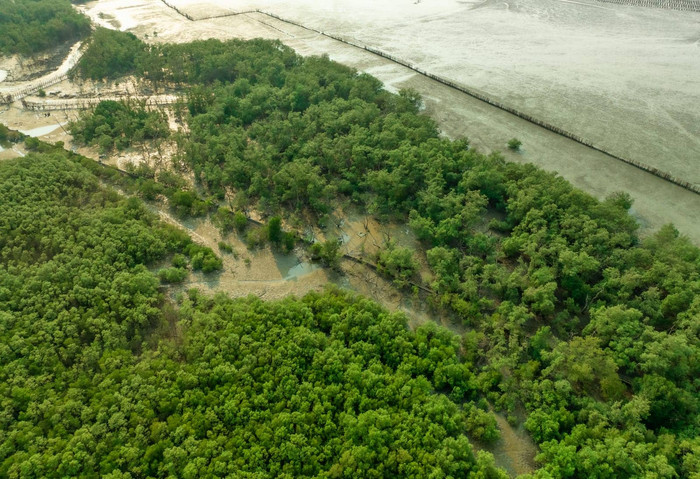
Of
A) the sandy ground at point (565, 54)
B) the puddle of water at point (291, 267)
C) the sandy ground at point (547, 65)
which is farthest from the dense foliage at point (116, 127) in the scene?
the sandy ground at point (565, 54)

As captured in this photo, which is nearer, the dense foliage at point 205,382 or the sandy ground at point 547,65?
the dense foliage at point 205,382

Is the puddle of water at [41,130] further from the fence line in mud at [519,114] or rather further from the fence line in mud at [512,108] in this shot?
the fence line in mud at [519,114]

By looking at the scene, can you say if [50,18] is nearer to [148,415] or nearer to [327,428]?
[148,415]

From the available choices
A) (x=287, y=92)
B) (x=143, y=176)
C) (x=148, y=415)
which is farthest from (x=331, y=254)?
(x=287, y=92)

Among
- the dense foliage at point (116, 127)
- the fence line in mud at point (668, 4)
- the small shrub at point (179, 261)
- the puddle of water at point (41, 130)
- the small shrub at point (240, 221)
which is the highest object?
the fence line in mud at point (668, 4)

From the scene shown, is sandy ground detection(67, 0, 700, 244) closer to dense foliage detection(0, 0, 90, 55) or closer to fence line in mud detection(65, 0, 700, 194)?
fence line in mud detection(65, 0, 700, 194)
